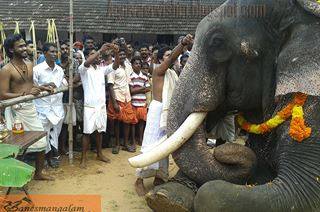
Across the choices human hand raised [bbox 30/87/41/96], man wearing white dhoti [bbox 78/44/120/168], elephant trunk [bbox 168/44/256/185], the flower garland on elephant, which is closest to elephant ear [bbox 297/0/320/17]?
the flower garland on elephant

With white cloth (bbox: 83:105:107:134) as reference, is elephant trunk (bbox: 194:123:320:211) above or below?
above

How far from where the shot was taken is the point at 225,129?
12.3 feet

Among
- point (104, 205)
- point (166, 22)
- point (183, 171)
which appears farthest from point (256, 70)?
point (166, 22)

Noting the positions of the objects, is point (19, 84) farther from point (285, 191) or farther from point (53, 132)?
point (285, 191)

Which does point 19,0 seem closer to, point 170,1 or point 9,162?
point 170,1

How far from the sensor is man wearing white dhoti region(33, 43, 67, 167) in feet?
19.5

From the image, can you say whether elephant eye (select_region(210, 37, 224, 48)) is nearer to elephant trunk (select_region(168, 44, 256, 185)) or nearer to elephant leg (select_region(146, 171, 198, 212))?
elephant trunk (select_region(168, 44, 256, 185))

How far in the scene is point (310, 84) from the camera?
2.49 m

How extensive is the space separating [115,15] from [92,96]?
1116 centimetres

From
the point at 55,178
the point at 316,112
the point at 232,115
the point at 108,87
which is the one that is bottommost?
the point at 55,178

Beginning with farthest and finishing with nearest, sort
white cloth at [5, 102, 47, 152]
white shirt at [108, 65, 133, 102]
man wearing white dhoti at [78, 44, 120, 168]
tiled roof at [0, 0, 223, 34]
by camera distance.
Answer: tiled roof at [0, 0, 223, 34] → white shirt at [108, 65, 133, 102] → man wearing white dhoti at [78, 44, 120, 168] → white cloth at [5, 102, 47, 152]

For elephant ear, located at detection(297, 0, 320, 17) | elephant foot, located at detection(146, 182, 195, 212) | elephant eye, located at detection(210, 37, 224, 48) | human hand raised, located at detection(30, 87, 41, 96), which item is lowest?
elephant foot, located at detection(146, 182, 195, 212)

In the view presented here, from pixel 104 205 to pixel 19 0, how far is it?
15.5m

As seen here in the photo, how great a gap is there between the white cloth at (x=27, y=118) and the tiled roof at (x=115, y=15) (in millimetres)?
11074
